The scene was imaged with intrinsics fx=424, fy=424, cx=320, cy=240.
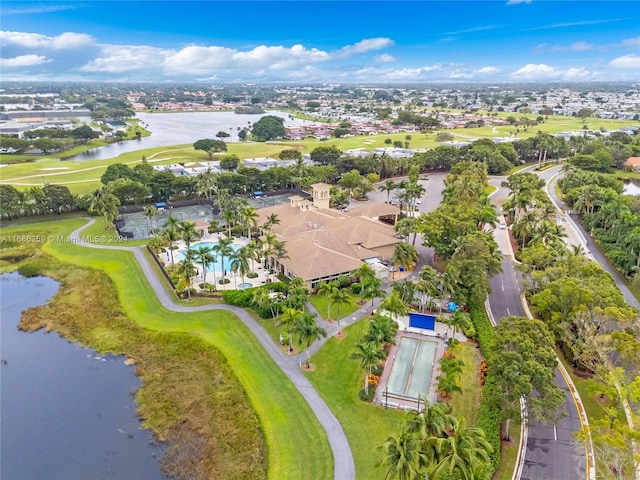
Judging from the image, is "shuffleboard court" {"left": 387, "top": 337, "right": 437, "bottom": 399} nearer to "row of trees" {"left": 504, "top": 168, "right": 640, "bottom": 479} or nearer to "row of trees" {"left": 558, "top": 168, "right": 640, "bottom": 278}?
"row of trees" {"left": 504, "top": 168, "right": 640, "bottom": 479}

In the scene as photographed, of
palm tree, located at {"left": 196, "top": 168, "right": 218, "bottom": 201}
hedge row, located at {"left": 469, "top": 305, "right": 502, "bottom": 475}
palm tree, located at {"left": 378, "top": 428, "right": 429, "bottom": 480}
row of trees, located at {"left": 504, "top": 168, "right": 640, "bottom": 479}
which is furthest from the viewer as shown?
palm tree, located at {"left": 196, "top": 168, "right": 218, "bottom": 201}

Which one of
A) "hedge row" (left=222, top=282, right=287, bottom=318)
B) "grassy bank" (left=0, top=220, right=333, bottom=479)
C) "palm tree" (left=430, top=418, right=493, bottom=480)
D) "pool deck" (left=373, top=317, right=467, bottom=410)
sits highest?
"palm tree" (left=430, top=418, right=493, bottom=480)

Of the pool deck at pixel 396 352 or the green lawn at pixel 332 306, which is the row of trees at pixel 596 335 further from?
the green lawn at pixel 332 306

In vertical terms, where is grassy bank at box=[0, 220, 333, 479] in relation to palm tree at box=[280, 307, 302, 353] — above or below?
below

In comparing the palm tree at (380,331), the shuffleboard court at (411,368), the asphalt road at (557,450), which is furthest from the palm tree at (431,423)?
the palm tree at (380,331)

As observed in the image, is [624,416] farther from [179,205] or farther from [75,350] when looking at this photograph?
[179,205]

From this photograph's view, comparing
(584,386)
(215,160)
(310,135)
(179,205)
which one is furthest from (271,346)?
(310,135)

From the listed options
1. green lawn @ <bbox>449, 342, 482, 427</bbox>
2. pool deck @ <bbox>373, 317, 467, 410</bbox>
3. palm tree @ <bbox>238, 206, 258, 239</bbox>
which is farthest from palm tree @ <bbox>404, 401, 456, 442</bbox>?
palm tree @ <bbox>238, 206, 258, 239</bbox>

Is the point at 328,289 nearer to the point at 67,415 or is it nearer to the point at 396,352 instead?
the point at 396,352
